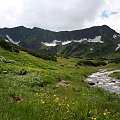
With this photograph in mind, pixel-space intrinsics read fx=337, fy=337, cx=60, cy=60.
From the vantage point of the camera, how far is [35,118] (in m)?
12.3

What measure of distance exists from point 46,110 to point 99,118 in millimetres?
2147

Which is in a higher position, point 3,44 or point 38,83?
point 3,44

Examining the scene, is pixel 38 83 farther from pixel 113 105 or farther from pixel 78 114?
pixel 78 114

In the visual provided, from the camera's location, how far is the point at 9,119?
38.1 ft

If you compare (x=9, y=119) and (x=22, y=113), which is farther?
(x=22, y=113)

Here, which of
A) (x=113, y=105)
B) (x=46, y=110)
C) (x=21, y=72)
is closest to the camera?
(x=46, y=110)

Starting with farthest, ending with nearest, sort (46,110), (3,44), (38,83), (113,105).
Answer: (3,44), (38,83), (113,105), (46,110)

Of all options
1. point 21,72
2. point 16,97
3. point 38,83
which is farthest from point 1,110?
point 21,72

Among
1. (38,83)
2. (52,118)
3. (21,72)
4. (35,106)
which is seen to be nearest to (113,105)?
(35,106)

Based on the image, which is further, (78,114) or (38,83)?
(38,83)

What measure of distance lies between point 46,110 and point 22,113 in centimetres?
120

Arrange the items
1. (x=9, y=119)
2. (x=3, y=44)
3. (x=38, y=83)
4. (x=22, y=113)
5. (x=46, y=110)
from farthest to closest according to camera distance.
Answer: (x=3, y=44)
(x=38, y=83)
(x=46, y=110)
(x=22, y=113)
(x=9, y=119)

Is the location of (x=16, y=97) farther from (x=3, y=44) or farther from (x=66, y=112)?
(x=3, y=44)

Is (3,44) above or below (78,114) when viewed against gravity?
above
